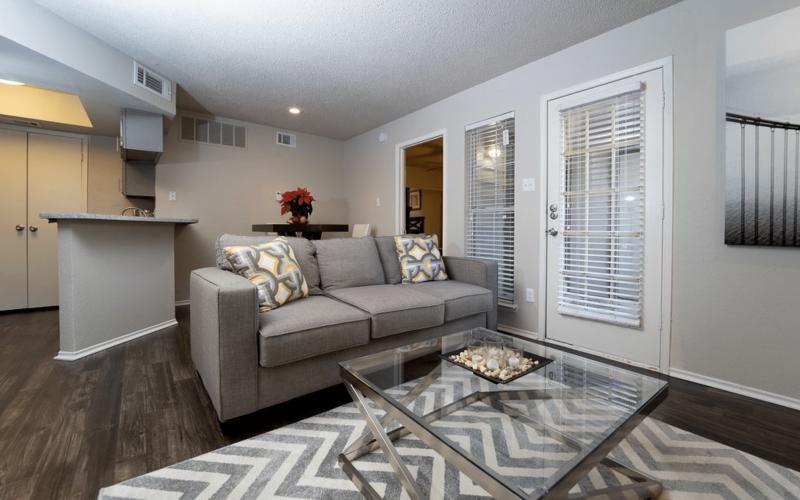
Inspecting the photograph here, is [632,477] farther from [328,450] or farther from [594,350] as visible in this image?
[594,350]

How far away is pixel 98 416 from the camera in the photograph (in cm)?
171

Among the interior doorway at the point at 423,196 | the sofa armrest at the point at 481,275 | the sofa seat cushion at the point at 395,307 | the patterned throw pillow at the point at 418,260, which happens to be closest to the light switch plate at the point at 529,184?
the sofa armrest at the point at 481,275

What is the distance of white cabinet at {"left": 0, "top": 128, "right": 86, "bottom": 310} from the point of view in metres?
3.81

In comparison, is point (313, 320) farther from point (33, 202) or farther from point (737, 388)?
point (33, 202)

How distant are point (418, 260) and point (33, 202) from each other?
4450 millimetres

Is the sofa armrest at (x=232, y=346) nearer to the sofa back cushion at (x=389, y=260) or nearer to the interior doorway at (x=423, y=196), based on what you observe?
the sofa back cushion at (x=389, y=260)

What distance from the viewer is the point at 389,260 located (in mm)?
2928

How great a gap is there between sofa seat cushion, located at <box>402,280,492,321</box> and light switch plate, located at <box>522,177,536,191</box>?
100cm

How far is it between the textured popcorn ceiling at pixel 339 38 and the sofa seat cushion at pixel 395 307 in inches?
73.4

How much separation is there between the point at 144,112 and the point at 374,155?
2603 mm

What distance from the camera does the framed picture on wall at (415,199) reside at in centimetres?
773

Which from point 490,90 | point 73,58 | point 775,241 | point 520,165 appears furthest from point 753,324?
point 73,58

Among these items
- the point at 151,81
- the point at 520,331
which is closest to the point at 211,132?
the point at 151,81

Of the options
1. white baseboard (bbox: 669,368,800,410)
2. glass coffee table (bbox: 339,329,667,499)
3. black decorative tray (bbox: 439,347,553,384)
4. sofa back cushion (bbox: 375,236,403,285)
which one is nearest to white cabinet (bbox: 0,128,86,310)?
sofa back cushion (bbox: 375,236,403,285)
